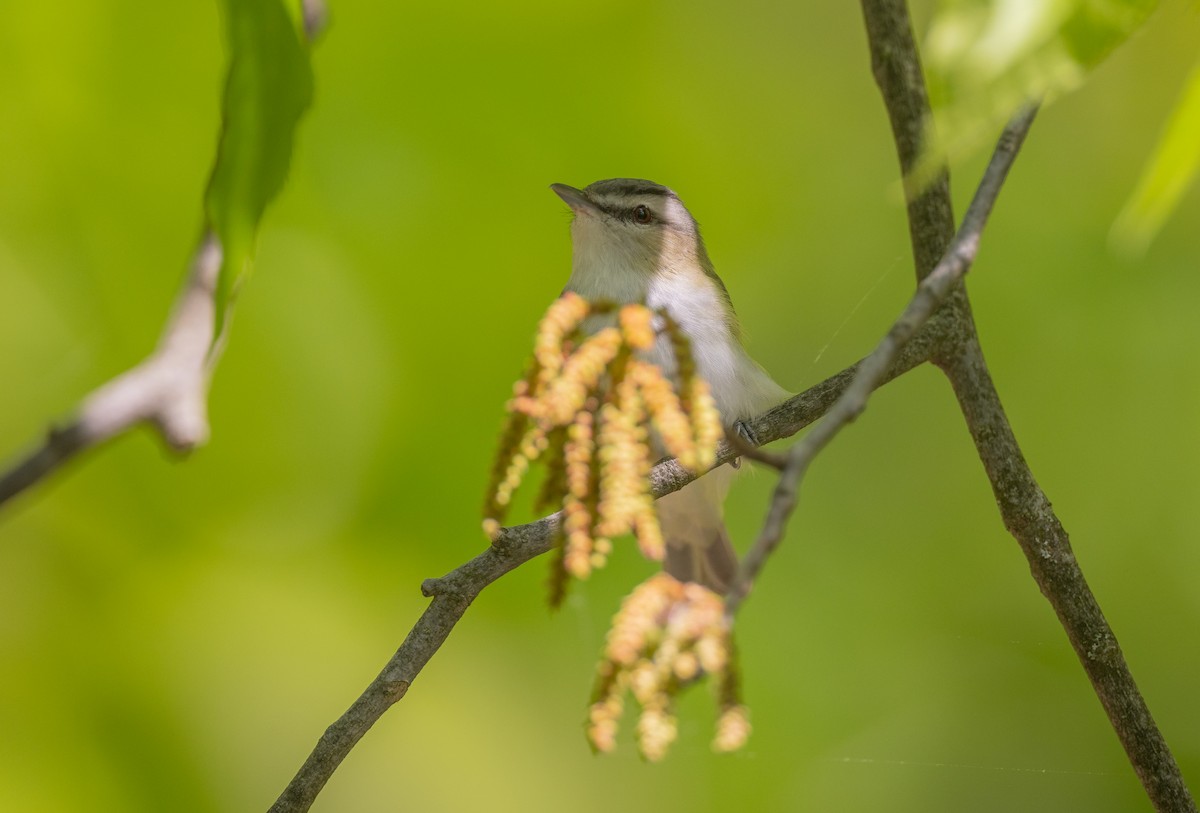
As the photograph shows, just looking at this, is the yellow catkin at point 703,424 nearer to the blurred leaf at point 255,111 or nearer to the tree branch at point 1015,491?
the blurred leaf at point 255,111

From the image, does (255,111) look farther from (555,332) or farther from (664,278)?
(664,278)

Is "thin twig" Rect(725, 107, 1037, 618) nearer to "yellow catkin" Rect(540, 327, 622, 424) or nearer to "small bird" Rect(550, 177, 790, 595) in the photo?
"yellow catkin" Rect(540, 327, 622, 424)

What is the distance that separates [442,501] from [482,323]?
399 mm

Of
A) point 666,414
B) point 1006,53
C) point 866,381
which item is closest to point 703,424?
point 666,414

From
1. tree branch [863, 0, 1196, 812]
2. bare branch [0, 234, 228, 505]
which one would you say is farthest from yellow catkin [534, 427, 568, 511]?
tree branch [863, 0, 1196, 812]

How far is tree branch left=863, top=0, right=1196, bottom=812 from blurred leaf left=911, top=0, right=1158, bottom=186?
86cm

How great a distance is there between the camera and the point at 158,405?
0.56 meters

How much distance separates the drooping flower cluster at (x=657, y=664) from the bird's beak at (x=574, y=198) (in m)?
1.67

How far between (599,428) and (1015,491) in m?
0.84

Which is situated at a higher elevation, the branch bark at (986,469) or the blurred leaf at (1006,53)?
the branch bark at (986,469)

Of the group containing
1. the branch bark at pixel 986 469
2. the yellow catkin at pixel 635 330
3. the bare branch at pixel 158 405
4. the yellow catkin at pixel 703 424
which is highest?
the branch bark at pixel 986 469

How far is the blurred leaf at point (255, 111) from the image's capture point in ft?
2.23

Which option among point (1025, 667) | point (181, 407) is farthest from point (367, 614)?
point (181, 407)

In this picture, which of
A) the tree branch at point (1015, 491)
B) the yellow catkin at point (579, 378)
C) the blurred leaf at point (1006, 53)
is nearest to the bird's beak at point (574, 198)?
the tree branch at point (1015, 491)
